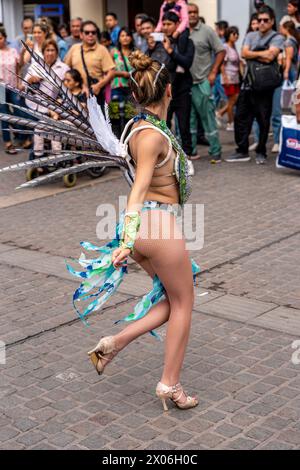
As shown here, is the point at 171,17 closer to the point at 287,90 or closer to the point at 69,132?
the point at 287,90

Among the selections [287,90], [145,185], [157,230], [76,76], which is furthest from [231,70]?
[145,185]

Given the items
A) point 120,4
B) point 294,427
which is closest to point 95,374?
point 294,427

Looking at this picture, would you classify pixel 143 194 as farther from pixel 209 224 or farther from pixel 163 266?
pixel 209 224

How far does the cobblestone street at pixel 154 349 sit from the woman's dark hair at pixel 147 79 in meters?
1.62

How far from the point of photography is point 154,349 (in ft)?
16.5

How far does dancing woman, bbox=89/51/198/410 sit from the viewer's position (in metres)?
3.89

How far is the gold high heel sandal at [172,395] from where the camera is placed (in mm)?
4168

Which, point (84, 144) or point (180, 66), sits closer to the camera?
point (84, 144)

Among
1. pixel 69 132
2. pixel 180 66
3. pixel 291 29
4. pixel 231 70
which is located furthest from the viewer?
pixel 231 70

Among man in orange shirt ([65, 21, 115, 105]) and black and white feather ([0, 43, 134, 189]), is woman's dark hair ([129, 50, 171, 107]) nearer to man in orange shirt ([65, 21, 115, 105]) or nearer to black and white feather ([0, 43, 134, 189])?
black and white feather ([0, 43, 134, 189])

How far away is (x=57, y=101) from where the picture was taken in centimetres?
421

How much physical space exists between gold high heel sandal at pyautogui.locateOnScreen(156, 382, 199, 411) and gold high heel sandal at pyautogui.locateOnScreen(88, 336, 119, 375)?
31 cm

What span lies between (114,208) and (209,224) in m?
1.25

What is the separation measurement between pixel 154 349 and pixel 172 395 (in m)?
0.88
